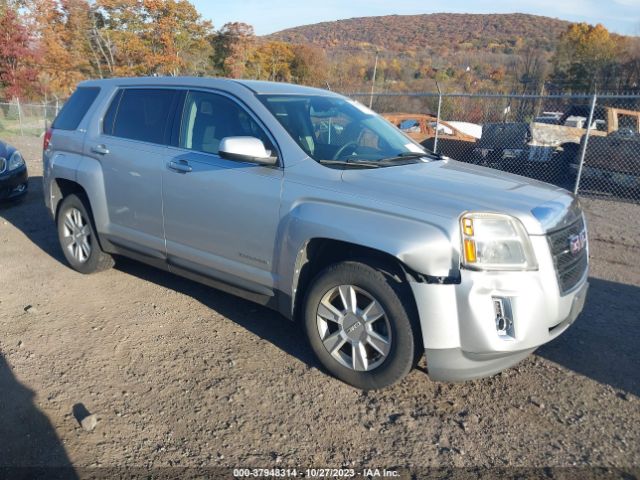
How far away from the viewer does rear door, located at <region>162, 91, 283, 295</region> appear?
361cm

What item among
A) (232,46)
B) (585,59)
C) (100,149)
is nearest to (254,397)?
(100,149)

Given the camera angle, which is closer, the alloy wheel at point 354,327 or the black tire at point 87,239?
the alloy wheel at point 354,327

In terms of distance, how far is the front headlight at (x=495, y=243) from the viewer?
2836mm

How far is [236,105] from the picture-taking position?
392cm

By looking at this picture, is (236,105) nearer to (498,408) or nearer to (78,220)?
(78,220)

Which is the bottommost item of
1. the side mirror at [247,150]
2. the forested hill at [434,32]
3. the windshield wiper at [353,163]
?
the windshield wiper at [353,163]

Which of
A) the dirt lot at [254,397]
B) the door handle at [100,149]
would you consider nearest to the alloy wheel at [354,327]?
the dirt lot at [254,397]

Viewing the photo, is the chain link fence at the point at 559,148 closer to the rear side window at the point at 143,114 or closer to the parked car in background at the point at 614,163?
the parked car in background at the point at 614,163

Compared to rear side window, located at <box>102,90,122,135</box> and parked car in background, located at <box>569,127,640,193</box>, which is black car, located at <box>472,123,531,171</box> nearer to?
parked car in background, located at <box>569,127,640,193</box>

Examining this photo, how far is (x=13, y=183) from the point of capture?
784 cm

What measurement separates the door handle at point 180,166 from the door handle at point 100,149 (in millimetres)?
972

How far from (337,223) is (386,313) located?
2.00ft

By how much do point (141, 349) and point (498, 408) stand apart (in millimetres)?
2488

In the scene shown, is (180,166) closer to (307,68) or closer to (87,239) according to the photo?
(87,239)
